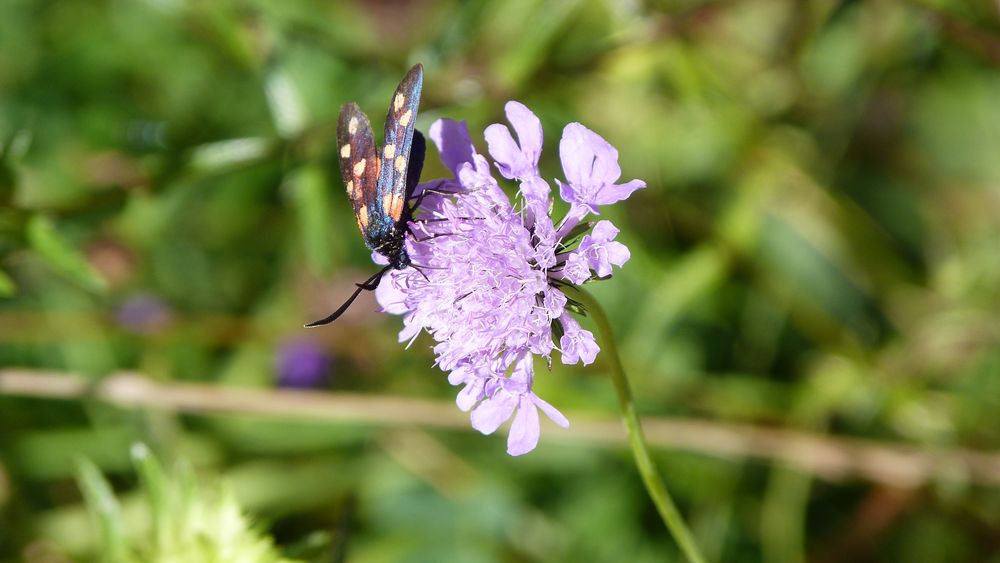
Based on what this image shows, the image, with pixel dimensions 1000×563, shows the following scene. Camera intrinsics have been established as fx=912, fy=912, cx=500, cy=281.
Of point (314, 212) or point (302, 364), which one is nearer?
point (314, 212)

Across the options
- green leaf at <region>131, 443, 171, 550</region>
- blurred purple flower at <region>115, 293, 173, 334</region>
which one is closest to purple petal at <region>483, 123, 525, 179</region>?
green leaf at <region>131, 443, 171, 550</region>

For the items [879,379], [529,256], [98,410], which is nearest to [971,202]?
[879,379]

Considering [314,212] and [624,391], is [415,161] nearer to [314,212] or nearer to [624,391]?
[624,391]

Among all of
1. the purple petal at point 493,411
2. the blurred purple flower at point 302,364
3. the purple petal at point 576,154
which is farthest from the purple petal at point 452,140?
the blurred purple flower at point 302,364

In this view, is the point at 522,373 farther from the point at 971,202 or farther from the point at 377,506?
the point at 971,202

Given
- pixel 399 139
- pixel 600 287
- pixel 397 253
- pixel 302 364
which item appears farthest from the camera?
pixel 302 364

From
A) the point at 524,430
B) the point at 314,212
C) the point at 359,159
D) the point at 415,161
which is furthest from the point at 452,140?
the point at 314,212
